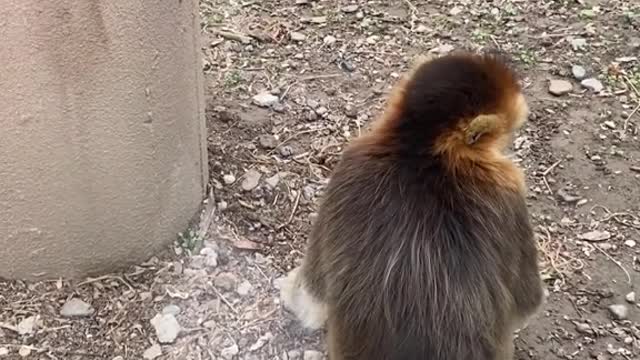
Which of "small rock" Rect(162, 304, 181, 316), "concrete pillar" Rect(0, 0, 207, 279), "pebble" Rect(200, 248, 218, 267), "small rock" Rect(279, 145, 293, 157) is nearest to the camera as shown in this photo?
"concrete pillar" Rect(0, 0, 207, 279)

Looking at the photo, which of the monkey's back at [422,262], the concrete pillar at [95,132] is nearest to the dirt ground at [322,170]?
the concrete pillar at [95,132]

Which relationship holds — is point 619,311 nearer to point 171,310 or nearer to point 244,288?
point 244,288

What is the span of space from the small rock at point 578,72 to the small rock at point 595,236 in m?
0.75

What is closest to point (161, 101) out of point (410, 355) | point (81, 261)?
point (81, 261)

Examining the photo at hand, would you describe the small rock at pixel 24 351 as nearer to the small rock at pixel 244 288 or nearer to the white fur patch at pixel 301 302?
the small rock at pixel 244 288

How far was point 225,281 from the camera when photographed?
278 centimetres

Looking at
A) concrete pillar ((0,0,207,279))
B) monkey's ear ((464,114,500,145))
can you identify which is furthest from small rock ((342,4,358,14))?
monkey's ear ((464,114,500,145))

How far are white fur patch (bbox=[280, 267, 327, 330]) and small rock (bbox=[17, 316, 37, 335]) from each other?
0.68 metres

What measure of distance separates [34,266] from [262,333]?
652mm

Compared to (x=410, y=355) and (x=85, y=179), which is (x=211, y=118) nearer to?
(x=85, y=179)

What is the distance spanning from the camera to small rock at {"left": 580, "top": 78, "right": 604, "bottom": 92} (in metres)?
3.48

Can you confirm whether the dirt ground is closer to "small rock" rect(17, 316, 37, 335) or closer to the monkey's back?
"small rock" rect(17, 316, 37, 335)

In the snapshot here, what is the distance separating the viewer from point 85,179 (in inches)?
99.3

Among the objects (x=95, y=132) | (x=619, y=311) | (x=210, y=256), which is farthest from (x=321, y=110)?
(x=619, y=311)
